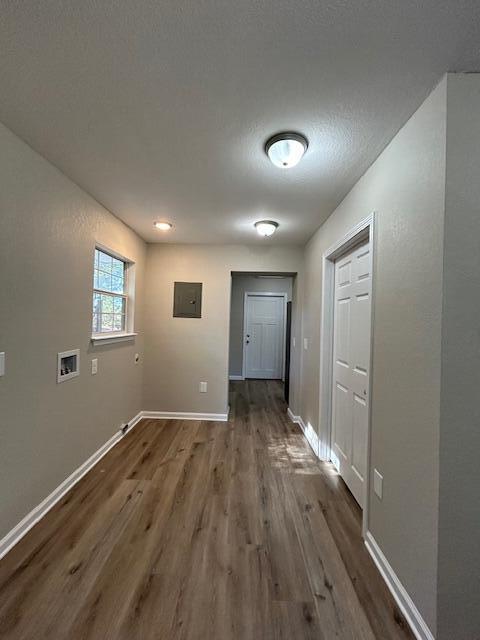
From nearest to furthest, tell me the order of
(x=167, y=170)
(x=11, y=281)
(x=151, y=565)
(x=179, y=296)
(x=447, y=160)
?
(x=447, y=160), (x=151, y=565), (x=11, y=281), (x=167, y=170), (x=179, y=296)

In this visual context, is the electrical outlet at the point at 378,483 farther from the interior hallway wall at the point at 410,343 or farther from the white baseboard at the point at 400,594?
the white baseboard at the point at 400,594

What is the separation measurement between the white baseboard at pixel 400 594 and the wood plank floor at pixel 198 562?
0.04 m

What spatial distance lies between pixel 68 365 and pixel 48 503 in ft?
3.04

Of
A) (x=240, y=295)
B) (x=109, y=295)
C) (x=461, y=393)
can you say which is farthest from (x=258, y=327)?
(x=461, y=393)

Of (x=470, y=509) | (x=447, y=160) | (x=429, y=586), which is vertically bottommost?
(x=429, y=586)

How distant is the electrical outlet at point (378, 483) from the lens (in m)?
1.55

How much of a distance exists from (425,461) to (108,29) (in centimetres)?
204

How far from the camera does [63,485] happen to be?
2100mm

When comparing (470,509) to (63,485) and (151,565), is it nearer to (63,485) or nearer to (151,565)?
(151,565)

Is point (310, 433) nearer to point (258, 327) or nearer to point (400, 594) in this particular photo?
point (400, 594)

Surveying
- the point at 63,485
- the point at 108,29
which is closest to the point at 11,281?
the point at 108,29

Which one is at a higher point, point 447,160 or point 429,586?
point 447,160

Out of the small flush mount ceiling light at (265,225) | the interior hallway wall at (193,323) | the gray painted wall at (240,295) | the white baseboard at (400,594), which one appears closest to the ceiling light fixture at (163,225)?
the interior hallway wall at (193,323)

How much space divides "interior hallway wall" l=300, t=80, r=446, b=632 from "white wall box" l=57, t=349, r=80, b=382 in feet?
6.95
